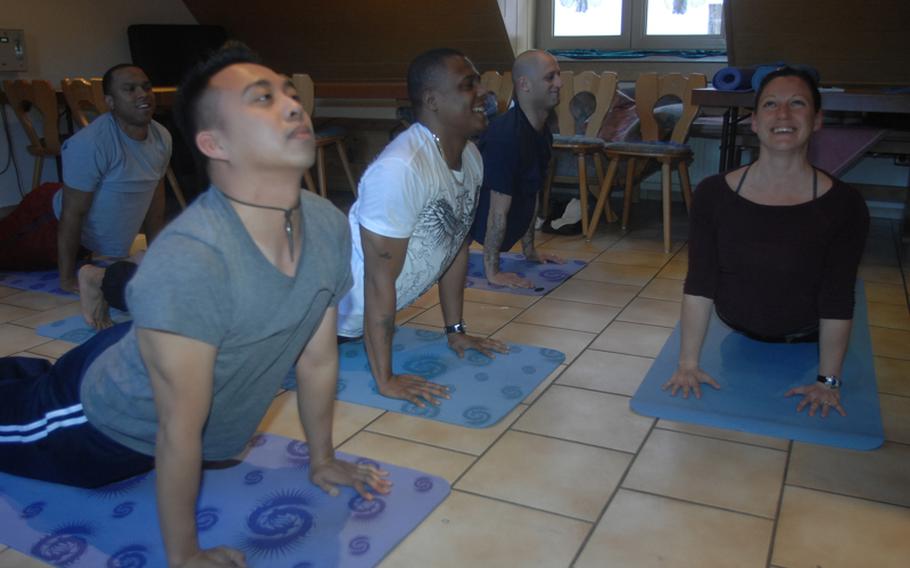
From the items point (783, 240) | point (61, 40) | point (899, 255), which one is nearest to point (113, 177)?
point (783, 240)

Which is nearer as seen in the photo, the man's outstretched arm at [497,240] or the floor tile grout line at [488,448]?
the floor tile grout line at [488,448]

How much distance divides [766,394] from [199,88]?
5.52 ft

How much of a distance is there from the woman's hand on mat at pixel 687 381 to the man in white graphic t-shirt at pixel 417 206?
643mm

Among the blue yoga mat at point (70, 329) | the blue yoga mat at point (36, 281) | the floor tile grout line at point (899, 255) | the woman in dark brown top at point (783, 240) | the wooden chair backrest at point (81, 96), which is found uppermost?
the wooden chair backrest at point (81, 96)

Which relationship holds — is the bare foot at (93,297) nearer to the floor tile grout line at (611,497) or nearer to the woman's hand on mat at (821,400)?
the floor tile grout line at (611,497)

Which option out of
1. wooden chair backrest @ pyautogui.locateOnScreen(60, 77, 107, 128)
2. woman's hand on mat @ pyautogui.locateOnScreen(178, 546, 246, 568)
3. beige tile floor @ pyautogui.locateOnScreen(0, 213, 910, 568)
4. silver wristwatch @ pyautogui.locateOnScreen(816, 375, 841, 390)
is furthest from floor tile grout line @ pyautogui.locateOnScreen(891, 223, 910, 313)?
wooden chair backrest @ pyautogui.locateOnScreen(60, 77, 107, 128)

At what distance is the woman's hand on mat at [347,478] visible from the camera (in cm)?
170

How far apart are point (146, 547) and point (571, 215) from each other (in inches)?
134

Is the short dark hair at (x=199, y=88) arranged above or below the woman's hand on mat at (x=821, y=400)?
above

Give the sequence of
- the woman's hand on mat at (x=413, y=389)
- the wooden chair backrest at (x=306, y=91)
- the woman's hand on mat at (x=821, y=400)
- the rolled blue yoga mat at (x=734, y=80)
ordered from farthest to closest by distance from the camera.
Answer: the wooden chair backrest at (x=306, y=91)
the rolled blue yoga mat at (x=734, y=80)
the woman's hand on mat at (x=413, y=389)
the woman's hand on mat at (x=821, y=400)

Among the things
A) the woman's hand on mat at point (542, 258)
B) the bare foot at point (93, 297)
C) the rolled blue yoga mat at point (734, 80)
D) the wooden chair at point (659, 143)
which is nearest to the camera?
the bare foot at point (93, 297)

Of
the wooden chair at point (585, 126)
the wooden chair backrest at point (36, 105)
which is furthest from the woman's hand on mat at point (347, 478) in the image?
the wooden chair backrest at point (36, 105)

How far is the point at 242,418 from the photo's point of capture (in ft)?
5.10

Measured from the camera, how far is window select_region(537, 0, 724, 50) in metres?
5.25
